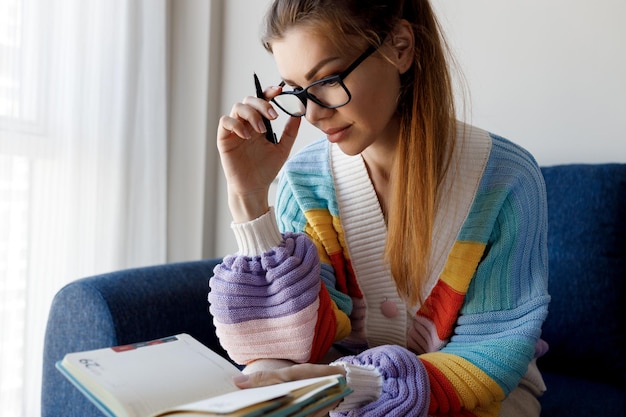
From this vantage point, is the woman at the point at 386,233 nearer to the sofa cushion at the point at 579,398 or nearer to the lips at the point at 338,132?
the lips at the point at 338,132

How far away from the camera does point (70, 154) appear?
1.66 metres

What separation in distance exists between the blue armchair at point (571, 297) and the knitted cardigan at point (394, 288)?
231mm

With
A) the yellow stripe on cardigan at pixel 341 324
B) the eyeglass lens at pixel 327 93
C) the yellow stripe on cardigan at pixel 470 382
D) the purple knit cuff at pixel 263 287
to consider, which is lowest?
the yellow stripe on cardigan at pixel 470 382

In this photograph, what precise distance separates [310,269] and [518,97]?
881 mm

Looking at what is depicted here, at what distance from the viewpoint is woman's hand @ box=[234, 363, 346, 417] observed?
769mm

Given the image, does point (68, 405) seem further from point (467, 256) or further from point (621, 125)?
point (621, 125)

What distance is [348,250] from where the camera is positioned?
3.83 ft

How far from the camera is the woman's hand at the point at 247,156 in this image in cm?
103

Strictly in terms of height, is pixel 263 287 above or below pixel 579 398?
above

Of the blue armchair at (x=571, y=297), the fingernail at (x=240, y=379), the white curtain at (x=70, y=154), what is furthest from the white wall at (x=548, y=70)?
the fingernail at (x=240, y=379)

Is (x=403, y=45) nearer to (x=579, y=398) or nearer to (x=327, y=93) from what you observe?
(x=327, y=93)

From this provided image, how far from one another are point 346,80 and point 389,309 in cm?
42

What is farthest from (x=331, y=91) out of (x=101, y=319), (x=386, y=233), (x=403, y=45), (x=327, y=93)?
(x=101, y=319)

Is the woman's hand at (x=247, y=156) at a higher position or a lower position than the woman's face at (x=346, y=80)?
lower
